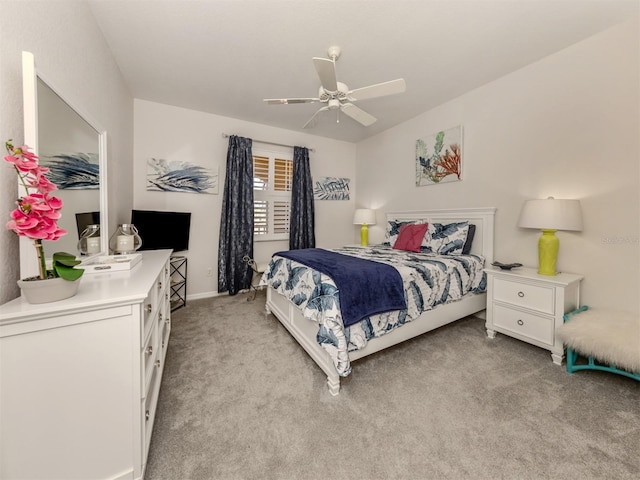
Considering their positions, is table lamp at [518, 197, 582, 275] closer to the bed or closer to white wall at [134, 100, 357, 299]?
the bed

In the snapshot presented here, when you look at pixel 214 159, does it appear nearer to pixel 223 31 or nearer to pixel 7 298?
pixel 223 31

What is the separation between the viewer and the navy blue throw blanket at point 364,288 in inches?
65.7

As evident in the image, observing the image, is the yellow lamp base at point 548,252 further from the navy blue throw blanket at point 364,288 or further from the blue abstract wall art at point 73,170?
the blue abstract wall art at point 73,170

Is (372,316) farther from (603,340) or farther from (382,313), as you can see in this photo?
(603,340)

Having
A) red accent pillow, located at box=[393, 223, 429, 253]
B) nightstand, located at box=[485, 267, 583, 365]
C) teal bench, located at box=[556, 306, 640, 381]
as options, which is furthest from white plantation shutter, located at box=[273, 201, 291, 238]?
teal bench, located at box=[556, 306, 640, 381]

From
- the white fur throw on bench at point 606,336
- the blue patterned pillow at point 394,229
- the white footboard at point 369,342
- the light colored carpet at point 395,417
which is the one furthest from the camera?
the blue patterned pillow at point 394,229

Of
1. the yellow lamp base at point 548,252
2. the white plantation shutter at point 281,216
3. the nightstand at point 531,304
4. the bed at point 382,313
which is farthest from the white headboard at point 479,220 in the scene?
the white plantation shutter at point 281,216

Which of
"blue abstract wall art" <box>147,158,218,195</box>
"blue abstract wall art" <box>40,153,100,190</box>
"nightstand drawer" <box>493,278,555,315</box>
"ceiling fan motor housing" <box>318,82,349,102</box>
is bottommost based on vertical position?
"nightstand drawer" <box>493,278,555,315</box>

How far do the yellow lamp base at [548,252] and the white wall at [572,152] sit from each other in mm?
227

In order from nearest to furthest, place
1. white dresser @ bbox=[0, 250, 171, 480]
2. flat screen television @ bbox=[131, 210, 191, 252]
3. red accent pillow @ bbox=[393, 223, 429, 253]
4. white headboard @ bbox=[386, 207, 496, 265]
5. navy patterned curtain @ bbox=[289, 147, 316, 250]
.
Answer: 1. white dresser @ bbox=[0, 250, 171, 480]
2. white headboard @ bbox=[386, 207, 496, 265]
3. flat screen television @ bbox=[131, 210, 191, 252]
4. red accent pillow @ bbox=[393, 223, 429, 253]
5. navy patterned curtain @ bbox=[289, 147, 316, 250]

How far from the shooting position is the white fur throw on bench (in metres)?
1.49

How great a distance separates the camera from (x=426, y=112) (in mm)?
3383

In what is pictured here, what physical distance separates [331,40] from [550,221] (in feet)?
7.69

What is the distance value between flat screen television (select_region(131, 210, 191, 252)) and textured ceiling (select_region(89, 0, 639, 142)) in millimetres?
1464
